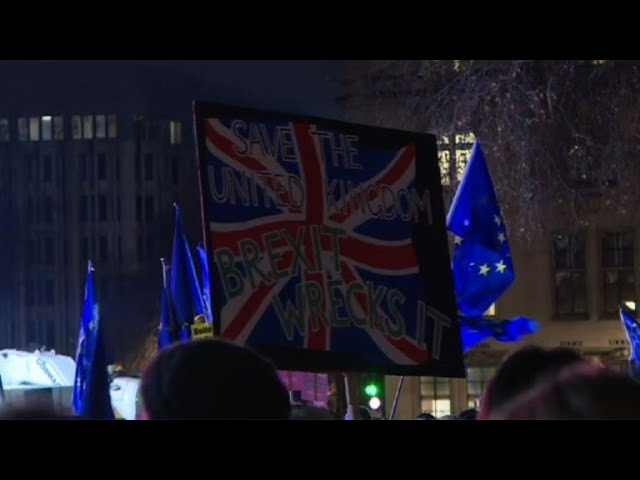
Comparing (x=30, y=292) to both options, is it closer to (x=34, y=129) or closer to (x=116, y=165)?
(x=116, y=165)

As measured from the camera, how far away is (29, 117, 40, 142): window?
94.2 m

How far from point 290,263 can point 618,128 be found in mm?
16047

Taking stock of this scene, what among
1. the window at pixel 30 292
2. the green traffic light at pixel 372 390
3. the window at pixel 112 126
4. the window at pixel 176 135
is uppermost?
the window at pixel 112 126

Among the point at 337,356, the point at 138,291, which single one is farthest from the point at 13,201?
the point at 337,356

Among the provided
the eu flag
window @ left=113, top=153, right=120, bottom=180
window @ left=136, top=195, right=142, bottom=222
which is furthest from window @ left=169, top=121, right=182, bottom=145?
the eu flag

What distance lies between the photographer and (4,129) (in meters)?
94.6

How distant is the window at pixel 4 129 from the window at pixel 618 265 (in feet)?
220

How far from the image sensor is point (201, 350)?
3.23 meters

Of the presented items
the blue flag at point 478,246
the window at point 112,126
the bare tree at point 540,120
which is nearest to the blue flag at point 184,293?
the bare tree at point 540,120

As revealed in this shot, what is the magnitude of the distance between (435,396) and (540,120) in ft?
37.5

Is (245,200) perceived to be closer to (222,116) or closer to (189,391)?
(222,116)

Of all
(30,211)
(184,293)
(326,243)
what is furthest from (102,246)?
(326,243)

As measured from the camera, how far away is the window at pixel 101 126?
92.4 meters

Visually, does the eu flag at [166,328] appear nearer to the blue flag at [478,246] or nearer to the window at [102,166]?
the blue flag at [478,246]
